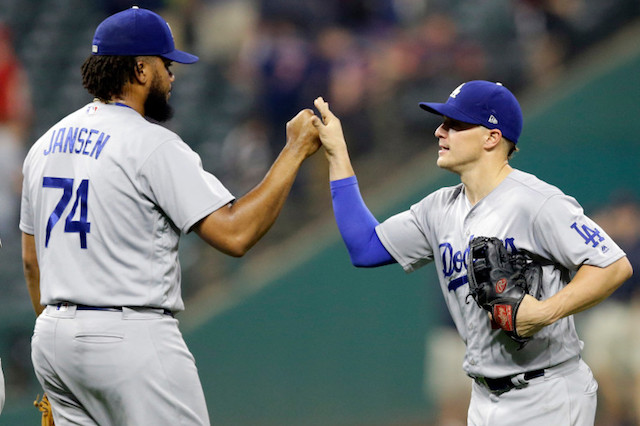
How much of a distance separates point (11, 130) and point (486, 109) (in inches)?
230

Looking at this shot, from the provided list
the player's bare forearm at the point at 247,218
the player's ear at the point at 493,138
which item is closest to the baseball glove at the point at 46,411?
the player's bare forearm at the point at 247,218

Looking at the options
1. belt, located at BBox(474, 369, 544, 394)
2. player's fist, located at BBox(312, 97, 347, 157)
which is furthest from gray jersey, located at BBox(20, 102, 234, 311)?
belt, located at BBox(474, 369, 544, 394)

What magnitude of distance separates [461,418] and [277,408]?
60.2 inches

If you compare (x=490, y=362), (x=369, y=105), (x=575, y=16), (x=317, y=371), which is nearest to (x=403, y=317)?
(x=317, y=371)

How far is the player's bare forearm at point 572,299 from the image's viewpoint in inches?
116

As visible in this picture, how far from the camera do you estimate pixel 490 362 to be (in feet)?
10.3

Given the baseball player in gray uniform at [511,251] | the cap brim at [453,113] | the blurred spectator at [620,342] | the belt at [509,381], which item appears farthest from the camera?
the blurred spectator at [620,342]

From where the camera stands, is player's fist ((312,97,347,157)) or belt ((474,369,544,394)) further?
player's fist ((312,97,347,157))

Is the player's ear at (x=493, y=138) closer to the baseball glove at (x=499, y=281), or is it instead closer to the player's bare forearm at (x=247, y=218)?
the baseball glove at (x=499, y=281)

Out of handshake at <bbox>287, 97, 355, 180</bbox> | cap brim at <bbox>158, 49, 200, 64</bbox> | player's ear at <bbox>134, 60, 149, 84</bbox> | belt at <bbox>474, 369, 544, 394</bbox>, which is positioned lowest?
belt at <bbox>474, 369, 544, 394</bbox>

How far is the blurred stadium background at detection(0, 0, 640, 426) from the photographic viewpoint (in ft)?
24.8

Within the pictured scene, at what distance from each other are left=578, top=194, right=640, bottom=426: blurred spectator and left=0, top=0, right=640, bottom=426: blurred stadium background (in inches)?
1.0

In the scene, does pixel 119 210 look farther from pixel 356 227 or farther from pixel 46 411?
pixel 356 227

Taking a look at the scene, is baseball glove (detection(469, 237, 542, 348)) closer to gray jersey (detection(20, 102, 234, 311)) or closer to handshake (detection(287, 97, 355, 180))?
handshake (detection(287, 97, 355, 180))
